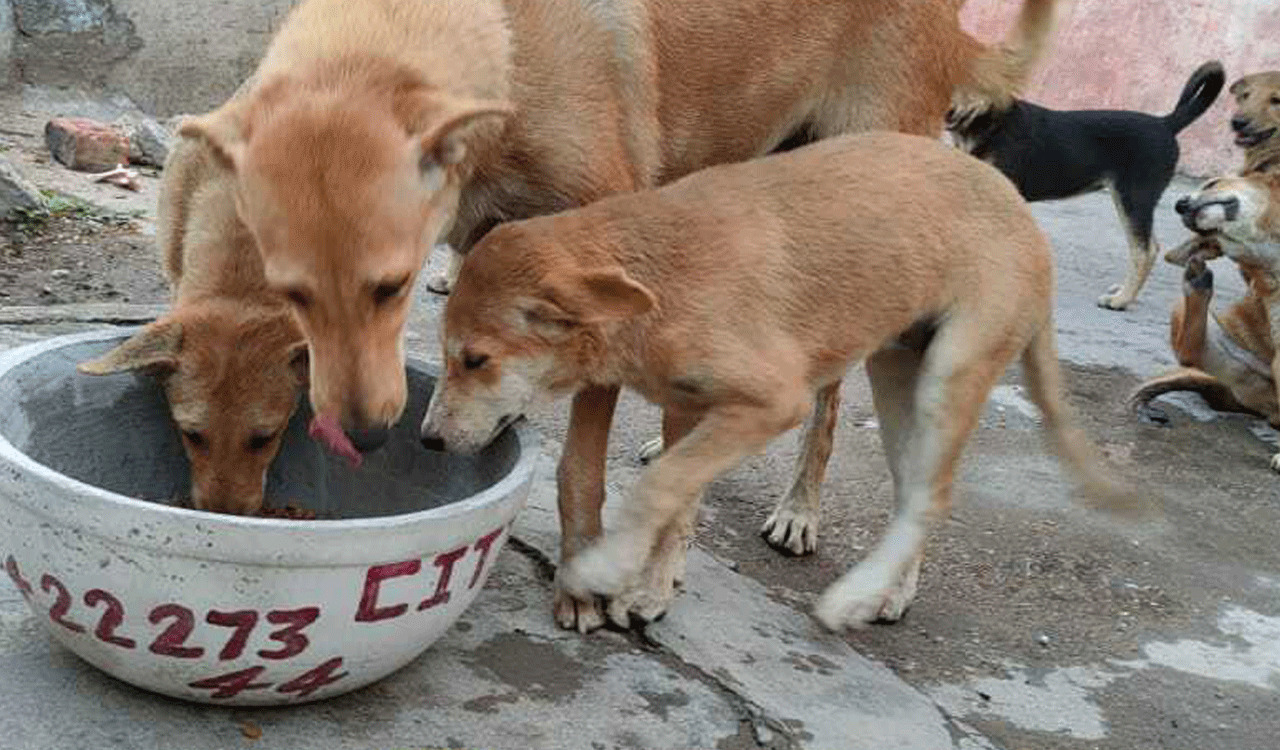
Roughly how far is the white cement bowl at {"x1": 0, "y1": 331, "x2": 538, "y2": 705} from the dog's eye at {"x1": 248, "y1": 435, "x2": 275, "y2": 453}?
0.44 meters

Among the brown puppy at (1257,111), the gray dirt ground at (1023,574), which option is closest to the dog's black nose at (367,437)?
the gray dirt ground at (1023,574)

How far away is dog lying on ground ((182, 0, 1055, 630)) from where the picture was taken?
280 centimetres

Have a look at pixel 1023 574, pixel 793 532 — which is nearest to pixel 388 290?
pixel 793 532

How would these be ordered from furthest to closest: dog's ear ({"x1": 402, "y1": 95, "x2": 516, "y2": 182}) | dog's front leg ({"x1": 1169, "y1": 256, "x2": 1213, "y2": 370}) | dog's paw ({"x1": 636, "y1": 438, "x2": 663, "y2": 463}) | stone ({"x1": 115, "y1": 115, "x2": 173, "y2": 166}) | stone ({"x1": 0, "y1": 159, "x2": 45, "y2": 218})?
stone ({"x1": 115, "y1": 115, "x2": 173, "y2": 166}) < dog's front leg ({"x1": 1169, "y1": 256, "x2": 1213, "y2": 370}) < stone ({"x1": 0, "y1": 159, "x2": 45, "y2": 218}) < dog's paw ({"x1": 636, "y1": 438, "x2": 663, "y2": 463}) < dog's ear ({"x1": 402, "y1": 95, "x2": 516, "y2": 182})

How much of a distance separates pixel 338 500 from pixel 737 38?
59.5 inches

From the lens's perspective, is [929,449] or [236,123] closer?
[236,123]

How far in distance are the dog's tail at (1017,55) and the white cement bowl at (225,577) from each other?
6.95ft

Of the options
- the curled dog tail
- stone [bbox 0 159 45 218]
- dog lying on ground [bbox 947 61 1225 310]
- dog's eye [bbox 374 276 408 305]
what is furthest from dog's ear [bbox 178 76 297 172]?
dog lying on ground [bbox 947 61 1225 310]

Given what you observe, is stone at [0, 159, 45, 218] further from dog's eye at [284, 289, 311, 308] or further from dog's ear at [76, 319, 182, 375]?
dog's eye at [284, 289, 311, 308]

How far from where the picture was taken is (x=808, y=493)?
4605mm

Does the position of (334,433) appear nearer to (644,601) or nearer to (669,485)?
(669,485)

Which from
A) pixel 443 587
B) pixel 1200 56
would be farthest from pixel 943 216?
pixel 1200 56

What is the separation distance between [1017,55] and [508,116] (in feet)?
7.19

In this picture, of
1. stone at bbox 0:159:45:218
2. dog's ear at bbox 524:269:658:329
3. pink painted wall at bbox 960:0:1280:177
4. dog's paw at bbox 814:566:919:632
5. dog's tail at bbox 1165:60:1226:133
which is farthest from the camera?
pink painted wall at bbox 960:0:1280:177
